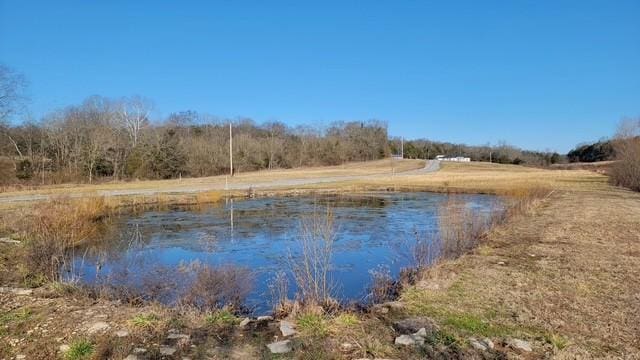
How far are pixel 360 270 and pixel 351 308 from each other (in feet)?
13.6

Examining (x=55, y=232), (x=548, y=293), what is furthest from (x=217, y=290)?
(x=55, y=232)

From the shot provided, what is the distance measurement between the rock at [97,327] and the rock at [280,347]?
2.06m

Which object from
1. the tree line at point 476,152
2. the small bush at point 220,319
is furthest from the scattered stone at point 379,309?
the tree line at point 476,152

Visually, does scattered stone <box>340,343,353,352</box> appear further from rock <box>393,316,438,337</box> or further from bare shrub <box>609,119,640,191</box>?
bare shrub <box>609,119,640,191</box>

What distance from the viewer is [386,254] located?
12.5 metres

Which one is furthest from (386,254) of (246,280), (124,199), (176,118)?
(176,118)

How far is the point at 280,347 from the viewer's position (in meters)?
5.07

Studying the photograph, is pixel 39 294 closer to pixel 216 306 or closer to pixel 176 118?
pixel 216 306

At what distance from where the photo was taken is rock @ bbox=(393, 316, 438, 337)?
18.1ft

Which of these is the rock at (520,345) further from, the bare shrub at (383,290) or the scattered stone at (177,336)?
the scattered stone at (177,336)

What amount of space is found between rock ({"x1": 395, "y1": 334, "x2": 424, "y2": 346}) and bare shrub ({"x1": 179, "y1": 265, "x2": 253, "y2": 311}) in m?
2.67

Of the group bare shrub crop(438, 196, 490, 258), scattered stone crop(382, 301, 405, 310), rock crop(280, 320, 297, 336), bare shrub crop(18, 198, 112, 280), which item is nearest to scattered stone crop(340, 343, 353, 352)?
rock crop(280, 320, 297, 336)

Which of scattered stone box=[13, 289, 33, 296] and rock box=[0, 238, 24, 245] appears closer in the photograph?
scattered stone box=[13, 289, 33, 296]

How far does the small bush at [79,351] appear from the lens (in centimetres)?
479
